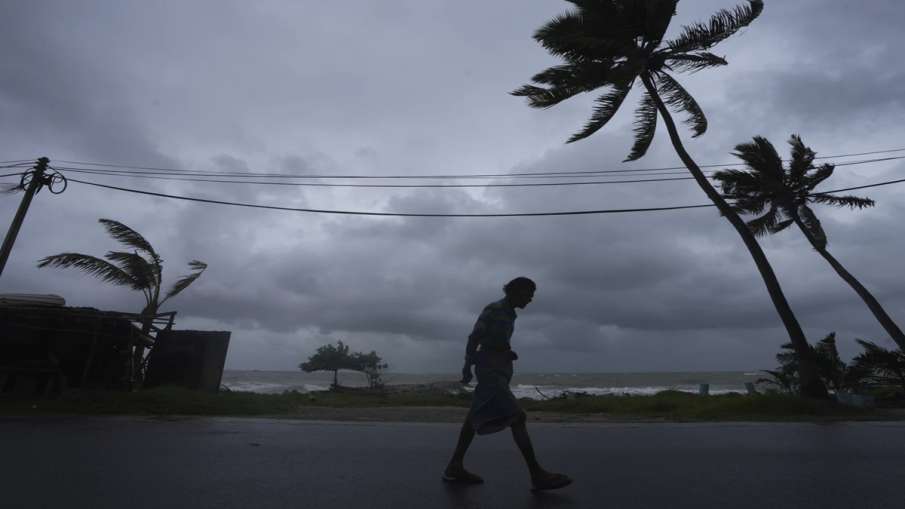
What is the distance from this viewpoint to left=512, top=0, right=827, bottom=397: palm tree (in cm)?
1395

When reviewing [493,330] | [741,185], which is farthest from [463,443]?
[741,185]

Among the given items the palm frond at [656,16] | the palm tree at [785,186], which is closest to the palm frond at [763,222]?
the palm tree at [785,186]

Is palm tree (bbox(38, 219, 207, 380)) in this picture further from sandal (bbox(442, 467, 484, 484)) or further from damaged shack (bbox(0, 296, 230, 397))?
sandal (bbox(442, 467, 484, 484))

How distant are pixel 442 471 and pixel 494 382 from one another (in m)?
1.03

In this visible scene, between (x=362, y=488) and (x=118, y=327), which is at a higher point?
(x=118, y=327)

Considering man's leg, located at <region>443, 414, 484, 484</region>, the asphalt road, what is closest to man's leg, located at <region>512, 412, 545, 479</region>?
the asphalt road

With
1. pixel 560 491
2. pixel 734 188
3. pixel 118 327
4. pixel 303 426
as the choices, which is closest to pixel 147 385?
pixel 118 327

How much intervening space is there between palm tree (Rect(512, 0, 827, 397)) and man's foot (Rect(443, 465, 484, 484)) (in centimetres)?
1101

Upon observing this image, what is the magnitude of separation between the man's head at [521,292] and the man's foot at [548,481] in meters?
1.35

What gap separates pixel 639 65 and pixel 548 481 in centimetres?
1247

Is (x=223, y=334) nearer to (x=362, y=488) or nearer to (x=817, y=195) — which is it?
(x=362, y=488)

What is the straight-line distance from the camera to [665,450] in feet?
20.9

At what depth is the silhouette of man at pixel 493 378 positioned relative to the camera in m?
4.45

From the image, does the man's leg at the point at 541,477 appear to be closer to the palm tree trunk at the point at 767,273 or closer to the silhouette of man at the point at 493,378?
the silhouette of man at the point at 493,378
